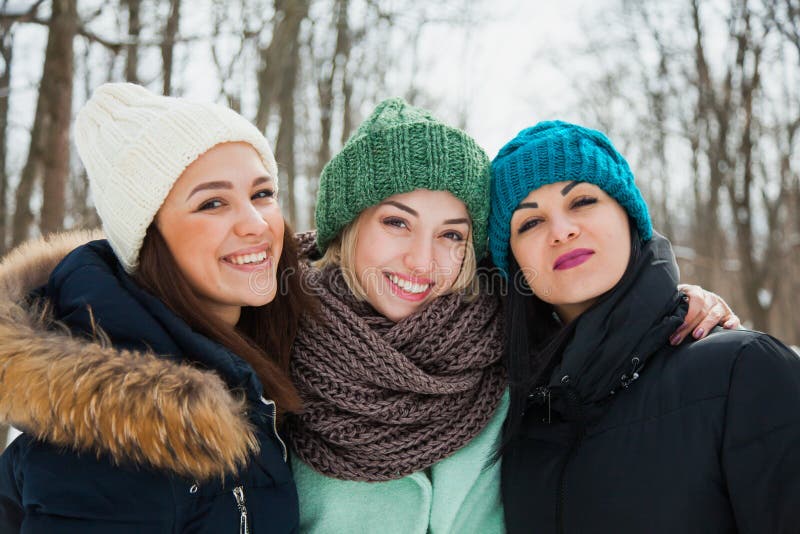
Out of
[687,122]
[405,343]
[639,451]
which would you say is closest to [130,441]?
[405,343]

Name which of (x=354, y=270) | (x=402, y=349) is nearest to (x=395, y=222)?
(x=354, y=270)

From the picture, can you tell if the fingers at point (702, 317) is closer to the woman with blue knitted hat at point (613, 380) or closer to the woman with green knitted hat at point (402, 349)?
the woman with blue knitted hat at point (613, 380)

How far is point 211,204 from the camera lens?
194 cm

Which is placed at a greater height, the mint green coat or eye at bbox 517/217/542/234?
eye at bbox 517/217/542/234

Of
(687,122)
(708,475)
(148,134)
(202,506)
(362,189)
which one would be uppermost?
(687,122)

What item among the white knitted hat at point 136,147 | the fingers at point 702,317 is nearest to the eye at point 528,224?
the fingers at point 702,317

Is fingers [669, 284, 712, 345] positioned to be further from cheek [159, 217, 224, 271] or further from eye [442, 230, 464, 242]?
cheek [159, 217, 224, 271]

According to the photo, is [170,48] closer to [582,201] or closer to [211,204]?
[211,204]

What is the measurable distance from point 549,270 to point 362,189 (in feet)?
2.59

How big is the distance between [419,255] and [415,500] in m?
0.91

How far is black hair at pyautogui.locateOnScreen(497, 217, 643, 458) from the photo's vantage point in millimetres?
2137

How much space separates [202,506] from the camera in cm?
165

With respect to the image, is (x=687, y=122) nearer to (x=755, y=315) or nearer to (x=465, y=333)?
(x=755, y=315)

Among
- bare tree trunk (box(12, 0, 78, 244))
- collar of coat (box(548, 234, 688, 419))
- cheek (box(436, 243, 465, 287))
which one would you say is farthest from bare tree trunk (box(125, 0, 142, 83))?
collar of coat (box(548, 234, 688, 419))
